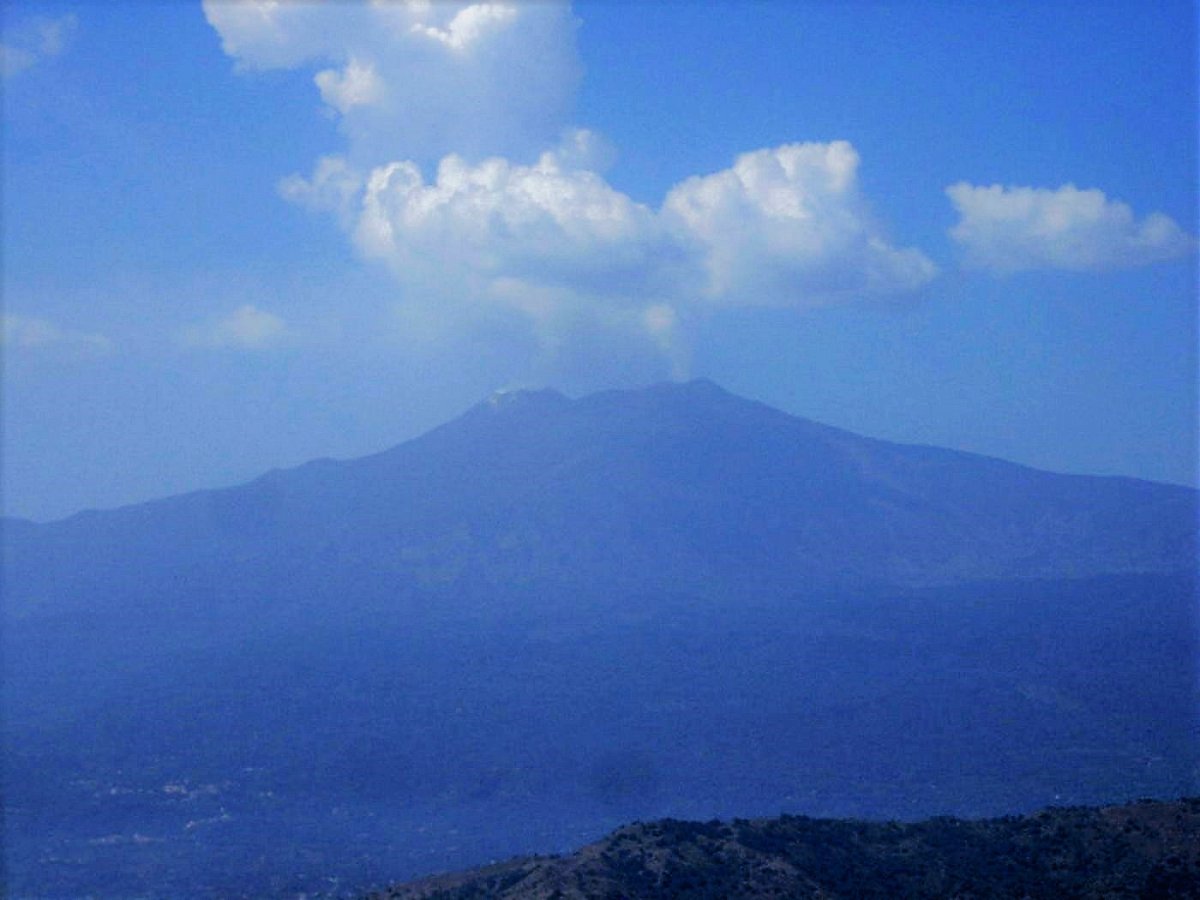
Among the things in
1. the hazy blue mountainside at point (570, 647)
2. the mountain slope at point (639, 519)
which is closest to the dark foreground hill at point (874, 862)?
the hazy blue mountainside at point (570, 647)

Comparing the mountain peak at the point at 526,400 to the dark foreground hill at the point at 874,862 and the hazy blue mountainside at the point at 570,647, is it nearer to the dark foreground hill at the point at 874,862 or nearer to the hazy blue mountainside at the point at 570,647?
the hazy blue mountainside at the point at 570,647

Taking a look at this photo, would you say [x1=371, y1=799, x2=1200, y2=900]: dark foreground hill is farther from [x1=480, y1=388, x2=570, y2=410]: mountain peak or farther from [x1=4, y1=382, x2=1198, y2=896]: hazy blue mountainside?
A: [x1=480, y1=388, x2=570, y2=410]: mountain peak

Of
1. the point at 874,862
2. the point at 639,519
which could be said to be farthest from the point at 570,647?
the point at 874,862

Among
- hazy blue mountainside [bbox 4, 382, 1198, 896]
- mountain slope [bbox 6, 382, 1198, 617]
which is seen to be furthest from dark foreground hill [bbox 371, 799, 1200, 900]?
mountain slope [bbox 6, 382, 1198, 617]

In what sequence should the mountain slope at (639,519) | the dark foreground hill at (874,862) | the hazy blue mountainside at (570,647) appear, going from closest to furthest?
1. the dark foreground hill at (874,862)
2. the hazy blue mountainside at (570,647)
3. the mountain slope at (639,519)

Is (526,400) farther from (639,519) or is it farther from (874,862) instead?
(874,862)

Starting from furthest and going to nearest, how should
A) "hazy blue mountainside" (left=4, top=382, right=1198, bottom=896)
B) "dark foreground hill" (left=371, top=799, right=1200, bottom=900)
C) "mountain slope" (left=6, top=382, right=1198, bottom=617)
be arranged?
"mountain slope" (left=6, top=382, right=1198, bottom=617)
"hazy blue mountainside" (left=4, top=382, right=1198, bottom=896)
"dark foreground hill" (left=371, top=799, right=1200, bottom=900)

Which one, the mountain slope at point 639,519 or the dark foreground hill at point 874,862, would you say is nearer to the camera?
the dark foreground hill at point 874,862
